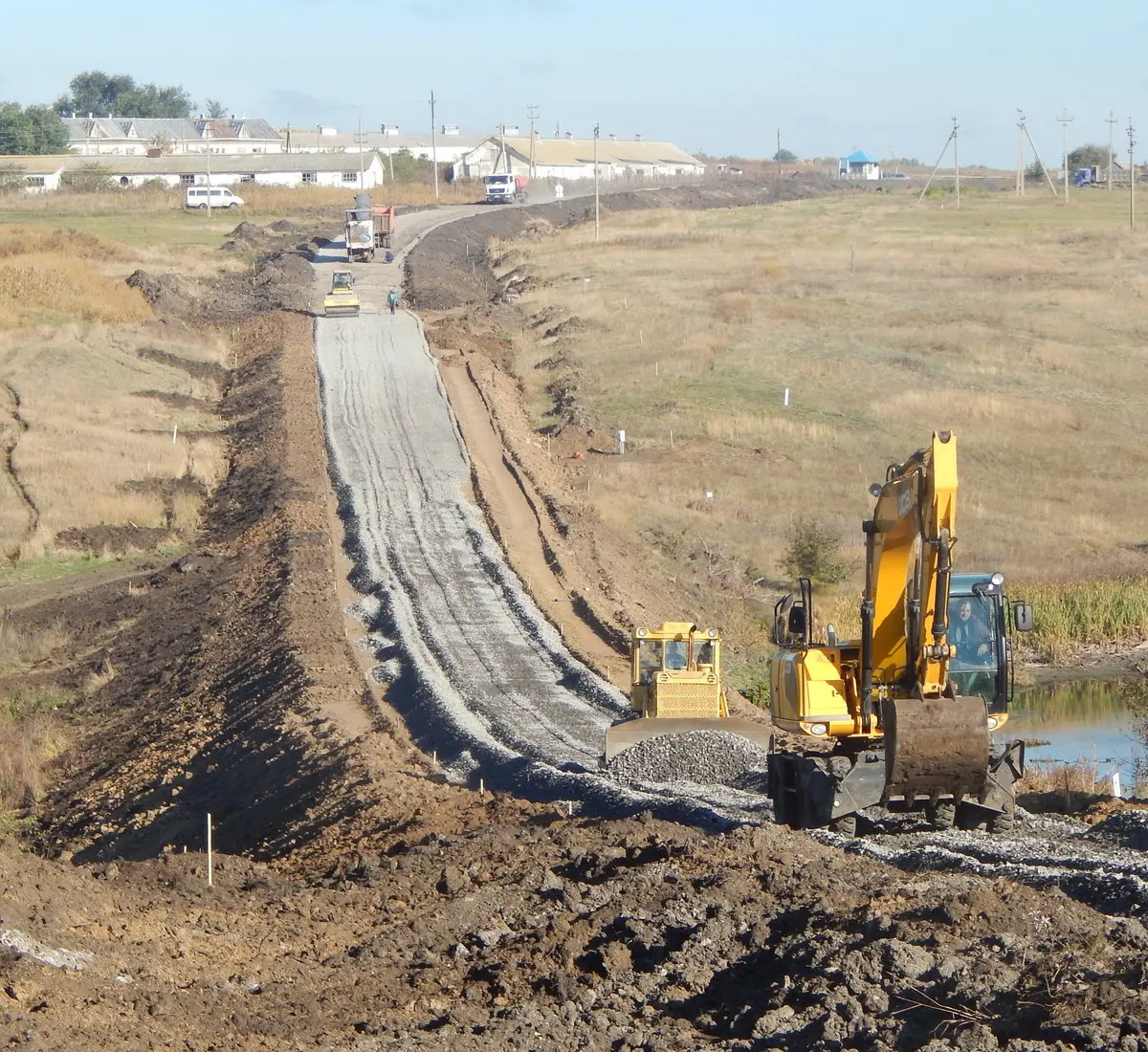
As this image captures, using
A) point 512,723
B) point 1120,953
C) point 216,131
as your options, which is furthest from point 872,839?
point 216,131

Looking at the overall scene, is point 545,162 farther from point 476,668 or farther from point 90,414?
point 476,668

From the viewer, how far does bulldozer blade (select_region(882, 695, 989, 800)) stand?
12.8 meters

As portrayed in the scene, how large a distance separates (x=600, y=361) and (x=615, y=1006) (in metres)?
45.7

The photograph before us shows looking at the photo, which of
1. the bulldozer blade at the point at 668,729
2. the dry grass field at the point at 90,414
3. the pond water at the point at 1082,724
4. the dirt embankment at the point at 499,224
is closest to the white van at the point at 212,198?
the dirt embankment at the point at 499,224

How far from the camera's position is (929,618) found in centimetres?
1320

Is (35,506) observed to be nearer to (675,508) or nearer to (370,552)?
(370,552)

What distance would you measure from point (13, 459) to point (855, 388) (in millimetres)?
26003

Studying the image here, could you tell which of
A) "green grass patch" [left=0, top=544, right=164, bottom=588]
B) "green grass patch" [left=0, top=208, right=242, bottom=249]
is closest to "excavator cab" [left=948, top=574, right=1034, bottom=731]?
"green grass patch" [left=0, top=544, right=164, bottom=588]

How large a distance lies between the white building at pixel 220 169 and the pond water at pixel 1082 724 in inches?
4239

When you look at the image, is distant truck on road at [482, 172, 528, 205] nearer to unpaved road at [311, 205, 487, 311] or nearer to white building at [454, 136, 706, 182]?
unpaved road at [311, 205, 487, 311]

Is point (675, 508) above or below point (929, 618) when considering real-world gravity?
below

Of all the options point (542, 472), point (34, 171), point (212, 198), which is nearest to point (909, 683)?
point (542, 472)

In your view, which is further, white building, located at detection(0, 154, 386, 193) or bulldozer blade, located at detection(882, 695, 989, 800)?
white building, located at detection(0, 154, 386, 193)

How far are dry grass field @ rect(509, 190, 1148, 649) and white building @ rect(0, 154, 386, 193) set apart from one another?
171 ft
